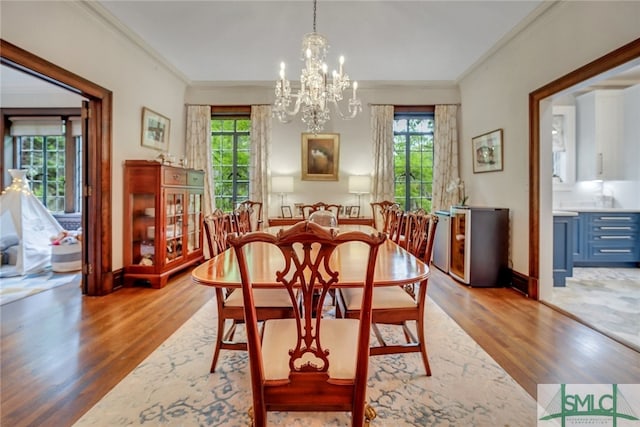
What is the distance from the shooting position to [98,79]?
310 cm

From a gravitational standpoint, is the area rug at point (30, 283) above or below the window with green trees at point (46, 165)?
below

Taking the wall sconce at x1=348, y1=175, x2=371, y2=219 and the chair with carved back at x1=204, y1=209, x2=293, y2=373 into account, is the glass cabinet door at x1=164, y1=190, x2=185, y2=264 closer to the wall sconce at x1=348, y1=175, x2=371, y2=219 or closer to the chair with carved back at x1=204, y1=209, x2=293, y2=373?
the chair with carved back at x1=204, y1=209, x2=293, y2=373

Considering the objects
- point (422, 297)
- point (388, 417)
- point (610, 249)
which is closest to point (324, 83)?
point (422, 297)

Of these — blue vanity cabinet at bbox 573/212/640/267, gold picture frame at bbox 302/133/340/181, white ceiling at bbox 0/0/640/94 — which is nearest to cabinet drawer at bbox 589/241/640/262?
blue vanity cabinet at bbox 573/212/640/267

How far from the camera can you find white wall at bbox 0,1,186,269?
238 cm

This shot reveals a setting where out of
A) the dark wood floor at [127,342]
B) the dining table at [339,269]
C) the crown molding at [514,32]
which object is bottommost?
the dark wood floor at [127,342]

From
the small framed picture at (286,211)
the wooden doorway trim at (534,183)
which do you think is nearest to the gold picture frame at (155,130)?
the small framed picture at (286,211)

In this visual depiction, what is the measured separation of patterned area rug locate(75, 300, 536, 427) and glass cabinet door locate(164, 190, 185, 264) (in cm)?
185

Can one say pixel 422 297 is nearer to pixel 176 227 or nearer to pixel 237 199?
pixel 176 227

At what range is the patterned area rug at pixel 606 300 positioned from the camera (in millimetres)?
2369

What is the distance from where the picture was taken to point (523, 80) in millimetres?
3303

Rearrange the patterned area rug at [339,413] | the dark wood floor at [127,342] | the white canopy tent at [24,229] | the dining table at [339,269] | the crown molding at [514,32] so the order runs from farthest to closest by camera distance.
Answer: the white canopy tent at [24,229], the crown molding at [514,32], the dark wood floor at [127,342], the patterned area rug at [339,413], the dining table at [339,269]

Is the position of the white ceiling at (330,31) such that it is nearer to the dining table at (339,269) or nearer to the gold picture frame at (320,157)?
A: the gold picture frame at (320,157)

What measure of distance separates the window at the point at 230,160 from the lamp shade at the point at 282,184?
748 mm
